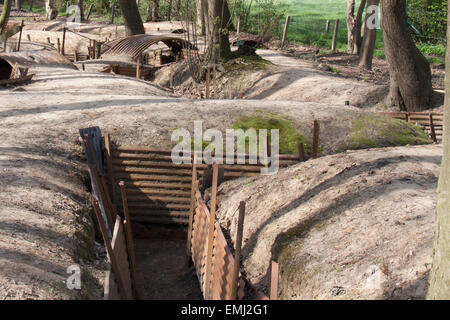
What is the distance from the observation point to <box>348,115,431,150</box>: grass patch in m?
10.8

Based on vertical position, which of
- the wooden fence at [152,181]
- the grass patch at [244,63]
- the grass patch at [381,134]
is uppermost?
the grass patch at [244,63]

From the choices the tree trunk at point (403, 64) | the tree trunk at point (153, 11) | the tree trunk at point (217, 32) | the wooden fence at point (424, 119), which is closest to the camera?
the wooden fence at point (424, 119)

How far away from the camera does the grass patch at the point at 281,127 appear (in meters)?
10.7

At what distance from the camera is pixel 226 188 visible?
365 inches

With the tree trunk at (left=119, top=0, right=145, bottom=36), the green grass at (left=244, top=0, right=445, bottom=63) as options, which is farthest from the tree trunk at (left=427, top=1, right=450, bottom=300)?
the green grass at (left=244, top=0, right=445, bottom=63)

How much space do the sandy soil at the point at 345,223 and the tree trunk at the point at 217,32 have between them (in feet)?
33.0

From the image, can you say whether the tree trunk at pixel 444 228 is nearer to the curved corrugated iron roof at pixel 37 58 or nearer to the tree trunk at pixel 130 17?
the curved corrugated iron roof at pixel 37 58

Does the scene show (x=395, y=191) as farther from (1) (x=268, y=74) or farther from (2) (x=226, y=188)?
A: (1) (x=268, y=74)

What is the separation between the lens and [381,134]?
1110 cm

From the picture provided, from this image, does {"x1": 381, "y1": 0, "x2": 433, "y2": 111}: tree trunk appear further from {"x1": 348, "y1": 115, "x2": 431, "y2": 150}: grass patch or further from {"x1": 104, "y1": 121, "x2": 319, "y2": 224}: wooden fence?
{"x1": 104, "y1": 121, "x2": 319, "y2": 224}: wooden fence

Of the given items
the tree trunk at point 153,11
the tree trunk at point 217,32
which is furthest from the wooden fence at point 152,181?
the tree trunk at point 153,11

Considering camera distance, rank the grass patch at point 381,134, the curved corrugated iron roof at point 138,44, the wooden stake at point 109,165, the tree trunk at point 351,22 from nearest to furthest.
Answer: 1. the wooden stake at point 109,165
2. the grass patch at point 381,134
3. the curved corrugated iron roof at point 138,44
4. the tree trunk at point 351,22

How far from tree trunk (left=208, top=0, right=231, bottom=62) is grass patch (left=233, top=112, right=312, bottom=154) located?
23.8ft
